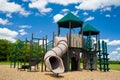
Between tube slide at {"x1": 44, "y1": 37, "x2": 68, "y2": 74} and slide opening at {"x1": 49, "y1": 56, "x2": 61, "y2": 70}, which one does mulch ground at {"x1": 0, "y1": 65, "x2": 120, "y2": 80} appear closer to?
tube slide at {"x1": 44, "y1": 37, "x2": 68, "y2": 74}

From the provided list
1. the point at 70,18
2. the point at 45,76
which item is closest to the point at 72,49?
the point at 70,18

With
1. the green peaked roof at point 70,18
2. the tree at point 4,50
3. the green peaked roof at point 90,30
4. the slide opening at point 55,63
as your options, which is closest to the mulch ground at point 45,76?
the slide opening at point 55,63

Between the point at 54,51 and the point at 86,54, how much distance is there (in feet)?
27.9

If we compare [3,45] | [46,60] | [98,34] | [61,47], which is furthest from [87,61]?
[3,45]

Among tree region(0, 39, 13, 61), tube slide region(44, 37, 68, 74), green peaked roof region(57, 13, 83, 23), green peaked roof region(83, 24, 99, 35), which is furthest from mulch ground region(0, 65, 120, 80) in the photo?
tree region(0, 39, 13, 61)

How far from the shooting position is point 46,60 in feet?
52.1

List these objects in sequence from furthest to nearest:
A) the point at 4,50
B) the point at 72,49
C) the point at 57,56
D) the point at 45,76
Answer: the point at 4,50 → the point at 72,49 → the point at 57,56 → the point at 45,76

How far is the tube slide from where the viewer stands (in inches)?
627

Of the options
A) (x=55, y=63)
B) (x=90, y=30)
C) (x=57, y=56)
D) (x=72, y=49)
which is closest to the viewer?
(x=57, y=56)

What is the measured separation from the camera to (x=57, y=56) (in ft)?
55.3

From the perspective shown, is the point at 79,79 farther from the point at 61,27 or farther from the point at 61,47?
the point at 61,27

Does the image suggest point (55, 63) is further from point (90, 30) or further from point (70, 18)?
point (90, 30)

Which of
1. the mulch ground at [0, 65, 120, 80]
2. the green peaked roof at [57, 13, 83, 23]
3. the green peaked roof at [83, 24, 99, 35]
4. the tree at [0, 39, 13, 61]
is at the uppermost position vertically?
the green peaked roof at [57, 13, 83, 23]

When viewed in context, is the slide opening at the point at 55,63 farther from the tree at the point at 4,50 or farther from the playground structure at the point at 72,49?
the tree at the point at 4,50
